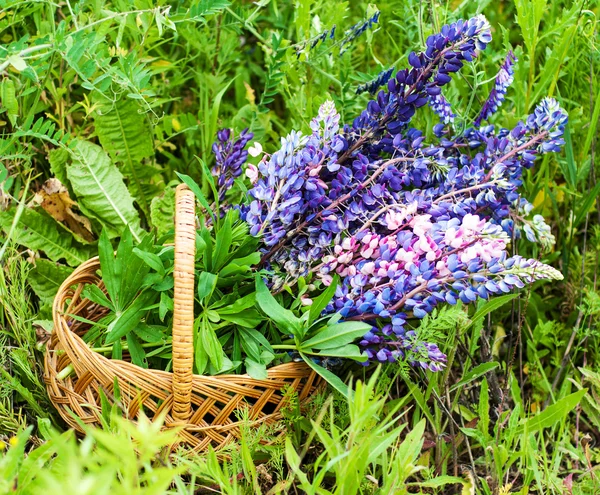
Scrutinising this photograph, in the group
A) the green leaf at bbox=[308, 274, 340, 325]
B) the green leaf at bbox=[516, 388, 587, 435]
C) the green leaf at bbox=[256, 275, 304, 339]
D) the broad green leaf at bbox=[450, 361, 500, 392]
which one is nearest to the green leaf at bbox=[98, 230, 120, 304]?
the green leaf at bbox=[256, 275, 304, 339]

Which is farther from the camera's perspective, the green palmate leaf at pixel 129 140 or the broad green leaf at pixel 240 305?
the green palmate leaf at pixel 129 140

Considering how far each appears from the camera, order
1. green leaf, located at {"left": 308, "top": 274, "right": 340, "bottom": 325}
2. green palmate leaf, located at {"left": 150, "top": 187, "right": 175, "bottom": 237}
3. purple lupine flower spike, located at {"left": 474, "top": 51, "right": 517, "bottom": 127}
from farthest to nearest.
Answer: green palmate leaf, located at {"left": 150, "top": 187, "right": 175, "bottom": 237} → purple lupine flower spike, located at {"left": 474, "top": 51, "right": 517, "bottom": 127} → green leaf, located at {"left": 308, "top": 274, "right": 340, "bottom": 325}

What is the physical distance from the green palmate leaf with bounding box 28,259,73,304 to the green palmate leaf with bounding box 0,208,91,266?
4 centimetres

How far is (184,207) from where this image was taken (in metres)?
1.14

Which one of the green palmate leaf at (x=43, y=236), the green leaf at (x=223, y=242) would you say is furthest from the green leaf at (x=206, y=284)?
the green palmate leaf at (x=43, y=236)

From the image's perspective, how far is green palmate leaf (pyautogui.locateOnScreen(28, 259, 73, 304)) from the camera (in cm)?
145

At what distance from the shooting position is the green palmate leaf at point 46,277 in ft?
4.76

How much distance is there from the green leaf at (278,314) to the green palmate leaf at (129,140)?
1.88ft

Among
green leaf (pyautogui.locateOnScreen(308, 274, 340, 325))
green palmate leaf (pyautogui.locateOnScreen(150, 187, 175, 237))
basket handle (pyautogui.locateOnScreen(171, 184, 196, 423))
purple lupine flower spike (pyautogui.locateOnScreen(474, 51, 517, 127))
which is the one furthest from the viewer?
green palmate leaf (pyautogui.locateOnScreen(150, 187, 175, 237))

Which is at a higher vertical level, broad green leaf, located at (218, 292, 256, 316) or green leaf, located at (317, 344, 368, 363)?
broad green leaf, located at (218, 292, 256, 316)

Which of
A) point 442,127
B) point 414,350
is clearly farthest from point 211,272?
point 442,127

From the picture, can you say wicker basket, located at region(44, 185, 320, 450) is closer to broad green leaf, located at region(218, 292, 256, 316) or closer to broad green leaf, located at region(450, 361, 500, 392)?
broad green leaf, located at region(218, 292, 256, 316)

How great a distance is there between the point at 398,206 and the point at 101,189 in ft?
2.32

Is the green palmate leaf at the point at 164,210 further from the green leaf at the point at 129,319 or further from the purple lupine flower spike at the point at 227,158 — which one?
the green leaf at the point at 129,319
